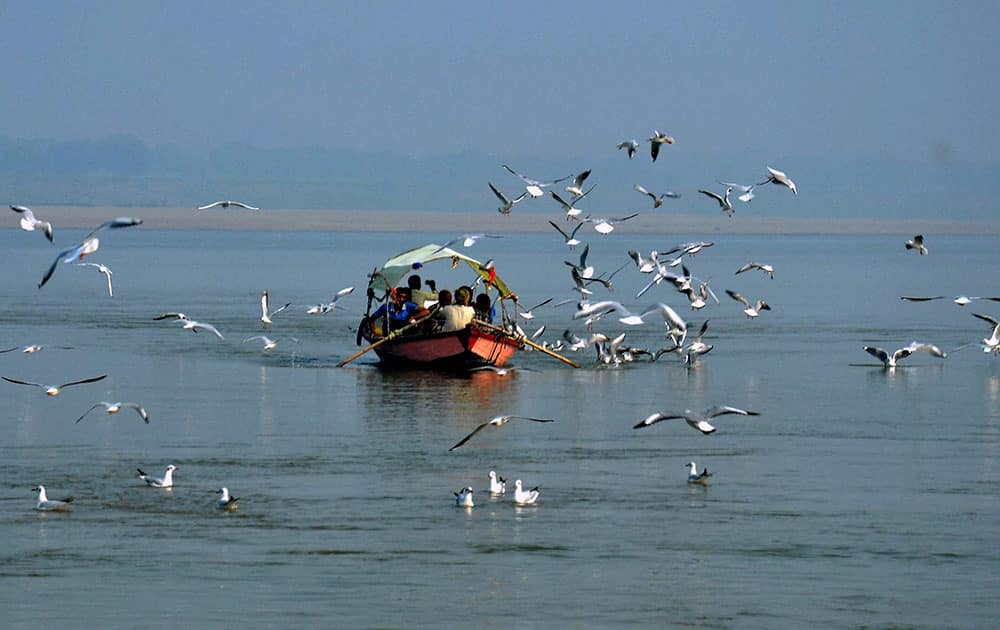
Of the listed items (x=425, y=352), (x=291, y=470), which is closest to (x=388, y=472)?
(x=291, y=470)

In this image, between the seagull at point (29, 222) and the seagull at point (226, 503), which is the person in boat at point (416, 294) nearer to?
the seagull at point (29, 222)

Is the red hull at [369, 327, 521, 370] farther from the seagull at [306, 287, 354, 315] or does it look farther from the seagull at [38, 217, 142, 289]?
the seagull at [38, 217, 142, 289]

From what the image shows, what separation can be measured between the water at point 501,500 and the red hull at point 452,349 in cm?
53

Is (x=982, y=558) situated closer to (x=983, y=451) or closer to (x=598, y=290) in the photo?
(x=983, y=451)

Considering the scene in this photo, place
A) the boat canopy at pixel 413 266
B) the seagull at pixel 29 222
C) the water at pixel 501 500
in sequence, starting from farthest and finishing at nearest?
1. the boat canopy at pixel 413 266
2. the seagull at pixel 29 222
3. the water at pixel 501 500

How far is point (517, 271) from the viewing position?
91.6 m

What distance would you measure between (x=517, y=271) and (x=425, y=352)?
55048 mm

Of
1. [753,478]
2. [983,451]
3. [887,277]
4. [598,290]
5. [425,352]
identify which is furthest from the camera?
[887,277]

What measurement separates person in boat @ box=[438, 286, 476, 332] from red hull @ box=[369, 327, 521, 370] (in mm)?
190

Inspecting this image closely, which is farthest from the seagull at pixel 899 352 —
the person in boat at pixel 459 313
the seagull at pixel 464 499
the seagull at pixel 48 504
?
the seagull at pixel 48 504

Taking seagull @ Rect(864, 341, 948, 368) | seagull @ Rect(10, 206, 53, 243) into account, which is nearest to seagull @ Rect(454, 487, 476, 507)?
seagull @ Rect(10, 206, 53, 243)

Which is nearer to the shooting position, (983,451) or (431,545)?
(431,545)

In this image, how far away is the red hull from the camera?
118 ft

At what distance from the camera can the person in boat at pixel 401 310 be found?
1452 inches
